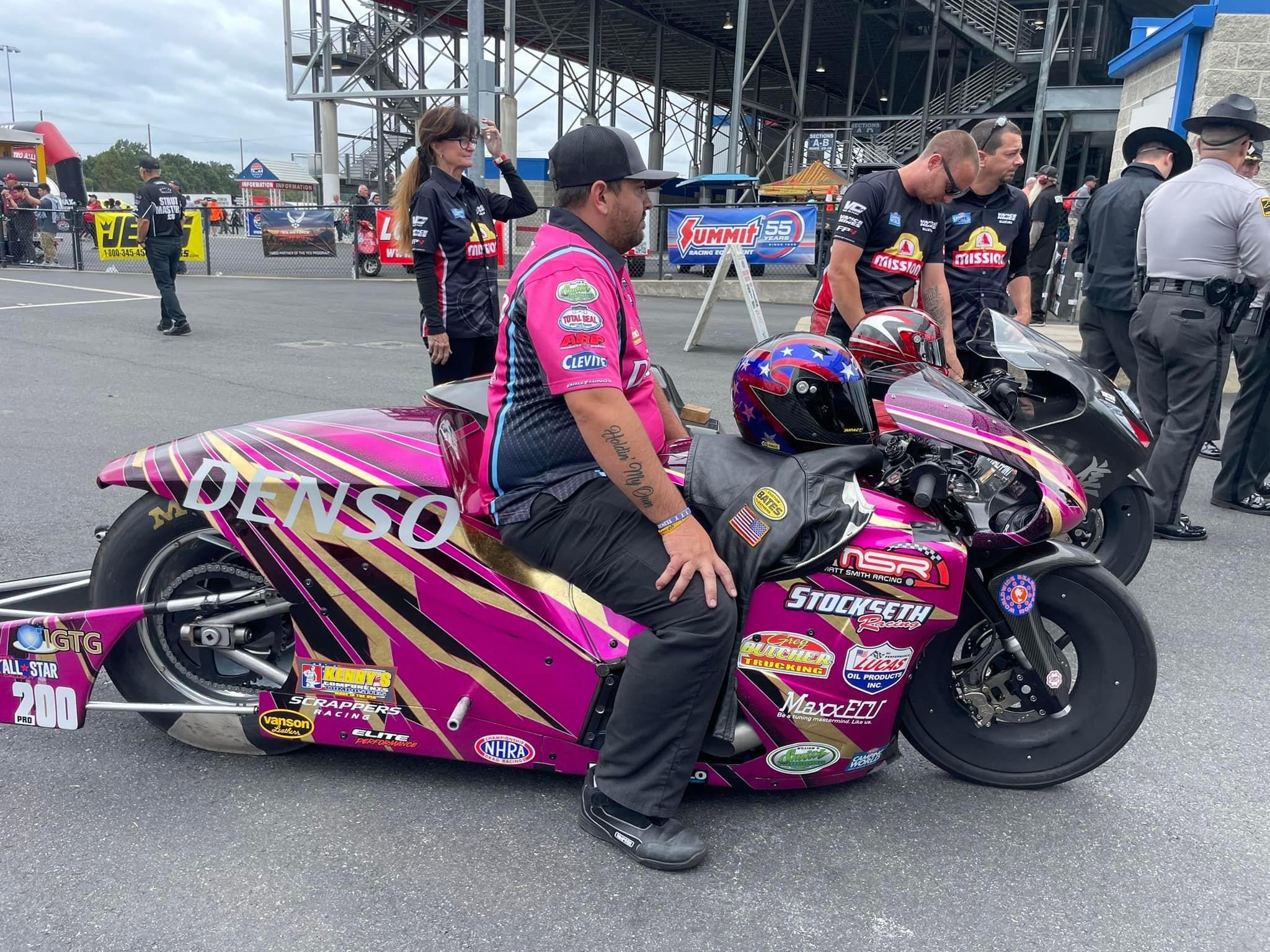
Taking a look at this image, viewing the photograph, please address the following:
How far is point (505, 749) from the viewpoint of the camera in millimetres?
2689

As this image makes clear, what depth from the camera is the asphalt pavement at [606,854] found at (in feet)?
7.33

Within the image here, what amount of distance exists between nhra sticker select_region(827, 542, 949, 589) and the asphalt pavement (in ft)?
2.39

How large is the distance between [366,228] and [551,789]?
19.6 m

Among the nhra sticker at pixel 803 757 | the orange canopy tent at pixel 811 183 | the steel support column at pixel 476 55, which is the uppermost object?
the steel support column at pixel 476 55

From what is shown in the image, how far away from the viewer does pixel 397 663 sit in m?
2.70

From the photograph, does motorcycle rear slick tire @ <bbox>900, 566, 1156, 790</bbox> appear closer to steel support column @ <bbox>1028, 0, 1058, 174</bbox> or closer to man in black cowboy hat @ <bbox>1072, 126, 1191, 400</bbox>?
man in black cowboy hat @ <bbox>1072, 126, 1191, 400</bbox>

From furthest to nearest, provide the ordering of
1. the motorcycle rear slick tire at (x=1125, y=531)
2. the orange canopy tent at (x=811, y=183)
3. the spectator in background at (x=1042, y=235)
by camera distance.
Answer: the orange canopy tent at (x=811, y=183) → the spectator in background at (x=1042, y=235) → the motorcycle rear slick tire at (x=1125, y=531)

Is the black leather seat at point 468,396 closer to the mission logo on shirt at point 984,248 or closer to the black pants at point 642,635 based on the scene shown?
the black pants at point 642,635

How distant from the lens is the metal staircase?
1101 inches

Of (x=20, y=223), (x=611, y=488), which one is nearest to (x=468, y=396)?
(x=611, y=488)

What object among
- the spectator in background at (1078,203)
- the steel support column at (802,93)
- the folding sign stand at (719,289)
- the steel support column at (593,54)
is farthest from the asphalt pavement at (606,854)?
the steel support column at (593,54)

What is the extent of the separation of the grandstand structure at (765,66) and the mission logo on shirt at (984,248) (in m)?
17.7

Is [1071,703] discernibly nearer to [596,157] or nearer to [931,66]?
[596,157]

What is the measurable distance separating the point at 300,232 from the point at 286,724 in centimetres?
2272
